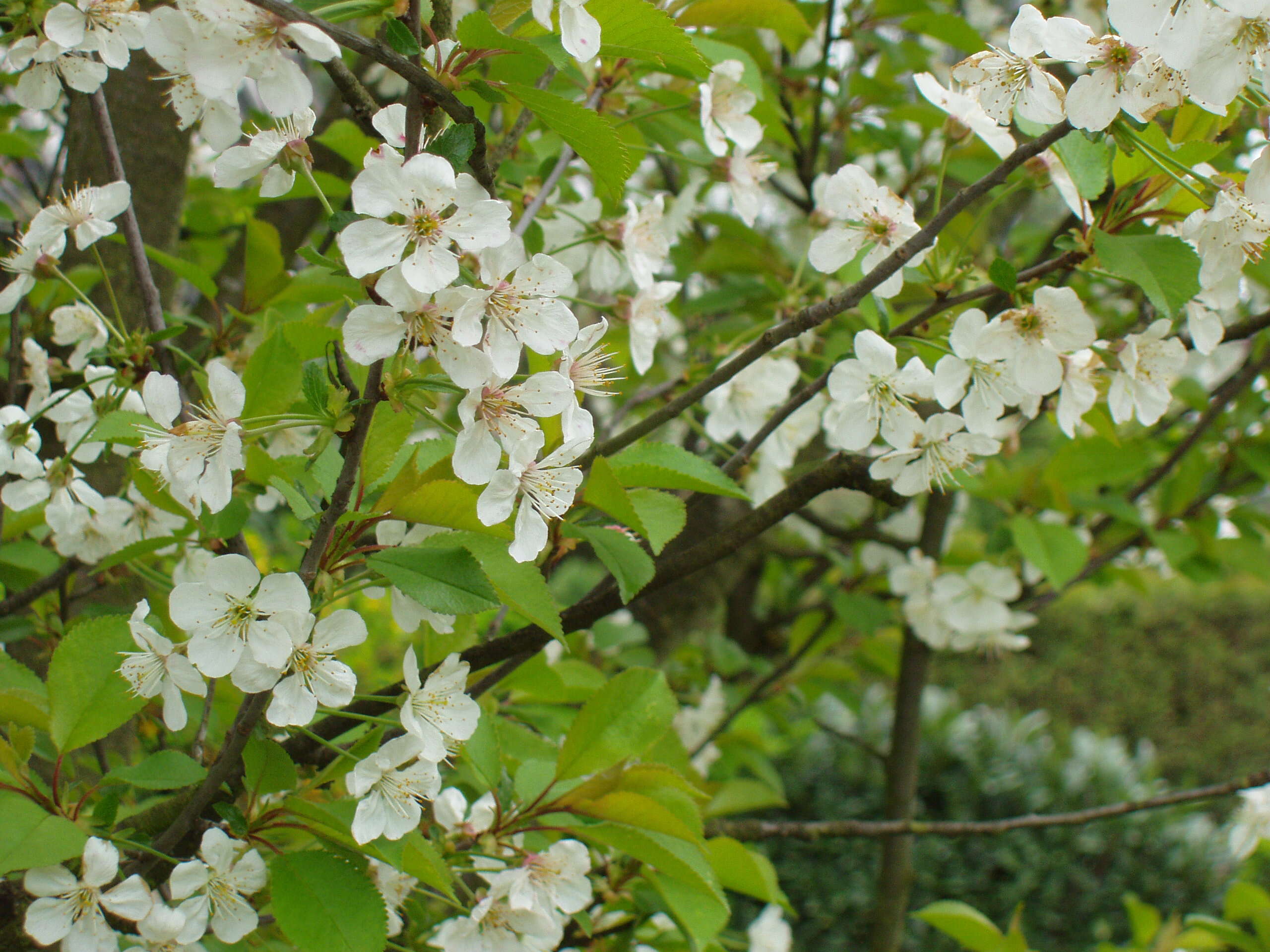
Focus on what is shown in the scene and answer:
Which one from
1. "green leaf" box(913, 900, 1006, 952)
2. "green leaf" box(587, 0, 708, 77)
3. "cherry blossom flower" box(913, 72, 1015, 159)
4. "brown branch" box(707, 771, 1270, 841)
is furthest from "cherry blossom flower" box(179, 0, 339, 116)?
"green leaf" box(913, 900, 1006, 952)

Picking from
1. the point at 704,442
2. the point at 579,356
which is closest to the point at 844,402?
the point at 579,356

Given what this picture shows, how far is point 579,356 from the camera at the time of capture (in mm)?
985

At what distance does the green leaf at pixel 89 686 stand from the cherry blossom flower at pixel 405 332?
0.50m

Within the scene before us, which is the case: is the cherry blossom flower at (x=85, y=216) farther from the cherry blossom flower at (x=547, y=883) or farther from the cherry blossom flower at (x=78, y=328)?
the cherry blossom flower at (x=547, y=883)

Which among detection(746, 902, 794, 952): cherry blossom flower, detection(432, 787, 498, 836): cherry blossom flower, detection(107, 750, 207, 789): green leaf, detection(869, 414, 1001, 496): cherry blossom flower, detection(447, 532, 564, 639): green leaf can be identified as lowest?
detection(746, 902, 794, 952): cherry blossom flower

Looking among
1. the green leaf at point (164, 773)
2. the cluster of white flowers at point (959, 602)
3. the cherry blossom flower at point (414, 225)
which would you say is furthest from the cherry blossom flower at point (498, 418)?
the cluster of white flowers at point (959, 602)

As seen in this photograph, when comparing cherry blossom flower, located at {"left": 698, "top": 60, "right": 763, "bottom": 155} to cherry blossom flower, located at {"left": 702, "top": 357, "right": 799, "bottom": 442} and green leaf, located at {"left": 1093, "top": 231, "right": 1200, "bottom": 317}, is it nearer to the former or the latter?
cherry blossom flower, located at {"left": 702, "top": 357, "right": 799, "bottom": 442}

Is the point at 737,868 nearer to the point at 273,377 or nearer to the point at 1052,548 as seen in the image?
the point at 273,377

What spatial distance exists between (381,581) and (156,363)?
1.46 ft

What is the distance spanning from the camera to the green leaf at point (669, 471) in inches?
39.1

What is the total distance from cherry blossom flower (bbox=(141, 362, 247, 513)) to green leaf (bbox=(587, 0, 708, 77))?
466 mm

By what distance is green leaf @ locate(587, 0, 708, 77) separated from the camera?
33.1 inches

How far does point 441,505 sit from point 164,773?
1.34 feet

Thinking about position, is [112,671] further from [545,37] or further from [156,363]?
[545,37]
